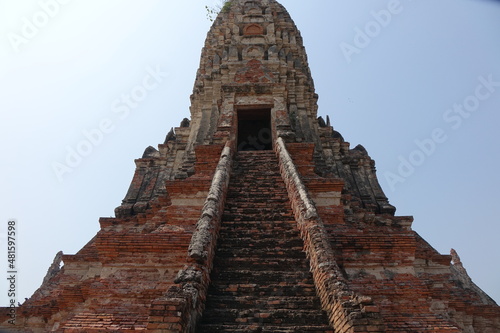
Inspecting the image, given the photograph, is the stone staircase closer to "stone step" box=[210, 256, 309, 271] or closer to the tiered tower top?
"stone step" box=[210, 256, 309, 271]

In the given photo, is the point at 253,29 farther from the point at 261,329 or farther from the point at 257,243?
the point at 261,329

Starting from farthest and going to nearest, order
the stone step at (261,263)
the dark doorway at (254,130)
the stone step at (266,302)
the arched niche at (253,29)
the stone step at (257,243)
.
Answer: the arched niche at (253,29), the dark doorway at (254,130), the stone step at (257,243), the stone step at (261,263), the stone step at (266,302)

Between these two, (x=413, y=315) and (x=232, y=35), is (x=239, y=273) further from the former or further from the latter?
(x=232, y=35)

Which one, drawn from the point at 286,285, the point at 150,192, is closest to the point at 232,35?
the point at 150,192

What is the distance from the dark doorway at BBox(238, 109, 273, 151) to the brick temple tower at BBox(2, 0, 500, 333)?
13 centimetres

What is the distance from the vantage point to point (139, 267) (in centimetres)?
667

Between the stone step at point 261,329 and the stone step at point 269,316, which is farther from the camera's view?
the stone step at point 269,316

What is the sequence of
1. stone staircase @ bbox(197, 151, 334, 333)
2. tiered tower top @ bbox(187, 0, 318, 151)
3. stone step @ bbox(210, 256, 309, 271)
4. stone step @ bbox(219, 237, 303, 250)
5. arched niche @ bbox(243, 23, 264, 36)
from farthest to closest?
arched niche @ bbox(243, 23, 264, 36) → tiered tower top @ bbox(187, 0, 318, 151) → stone step @ bbox(219, 237, 303, 250) → stone step @ bbox(210, 256, 309, 271) → stone staircase @ bbox(197, 151, 334, 333)

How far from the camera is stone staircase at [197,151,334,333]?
192 inches

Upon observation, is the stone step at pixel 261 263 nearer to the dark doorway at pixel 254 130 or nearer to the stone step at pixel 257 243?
the stone step at pixel 257 243

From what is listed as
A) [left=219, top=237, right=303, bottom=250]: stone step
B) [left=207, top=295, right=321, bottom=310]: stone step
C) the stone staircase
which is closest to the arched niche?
the stone staircase

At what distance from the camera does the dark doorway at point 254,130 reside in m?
14.7

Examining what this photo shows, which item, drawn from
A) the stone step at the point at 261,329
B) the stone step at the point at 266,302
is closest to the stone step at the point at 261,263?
the stone step at the point at 266,302

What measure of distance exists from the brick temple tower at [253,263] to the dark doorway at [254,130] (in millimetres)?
133
